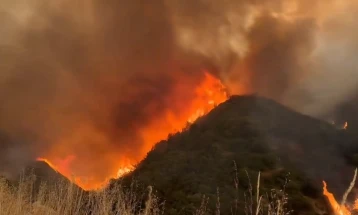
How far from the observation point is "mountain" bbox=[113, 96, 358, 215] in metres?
14.0

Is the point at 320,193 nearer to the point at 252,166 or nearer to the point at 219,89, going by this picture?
the point at 252,166

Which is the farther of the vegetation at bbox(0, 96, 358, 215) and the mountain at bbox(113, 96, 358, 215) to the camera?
the mountain at bbox(113, 96, 358, 215)

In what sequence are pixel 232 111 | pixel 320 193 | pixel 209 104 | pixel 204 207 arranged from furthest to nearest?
1. pixel 209 104
2. pixel 232 111
3. pixel 320 193
4. pixel 204 207

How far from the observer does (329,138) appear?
18000 mm

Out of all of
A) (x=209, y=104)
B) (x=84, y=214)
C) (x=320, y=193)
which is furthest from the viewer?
(x=209, y=104)

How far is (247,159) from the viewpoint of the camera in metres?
16.1

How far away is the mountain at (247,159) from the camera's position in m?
14.0

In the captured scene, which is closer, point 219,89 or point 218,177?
point 218,177

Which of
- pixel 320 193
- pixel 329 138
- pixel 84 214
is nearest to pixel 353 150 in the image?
pixel 329 138

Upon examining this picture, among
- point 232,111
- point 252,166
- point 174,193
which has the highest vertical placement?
point 232,111

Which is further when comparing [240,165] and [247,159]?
[247,159]

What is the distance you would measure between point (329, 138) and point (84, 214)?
12389 millimetres

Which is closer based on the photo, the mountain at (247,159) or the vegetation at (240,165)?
the vegetation at (240,165)

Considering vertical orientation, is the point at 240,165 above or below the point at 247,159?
below
